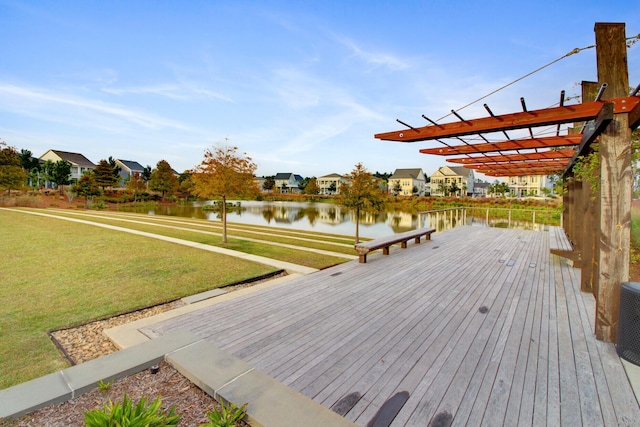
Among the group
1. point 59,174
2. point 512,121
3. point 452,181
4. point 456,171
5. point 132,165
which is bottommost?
point 512,121

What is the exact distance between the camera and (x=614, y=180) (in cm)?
281

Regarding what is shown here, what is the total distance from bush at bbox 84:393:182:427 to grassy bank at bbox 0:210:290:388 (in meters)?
1.54

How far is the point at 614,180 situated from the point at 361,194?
9.88 m

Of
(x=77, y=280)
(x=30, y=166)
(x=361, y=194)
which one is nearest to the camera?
(x=77, y=280)

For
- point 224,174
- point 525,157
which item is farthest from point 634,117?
point 224,174

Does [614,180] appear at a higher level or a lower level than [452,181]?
lower

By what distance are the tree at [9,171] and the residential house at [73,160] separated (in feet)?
108

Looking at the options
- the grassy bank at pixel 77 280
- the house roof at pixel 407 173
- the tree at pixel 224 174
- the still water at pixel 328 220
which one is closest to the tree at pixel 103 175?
the still water at pixel 328 220

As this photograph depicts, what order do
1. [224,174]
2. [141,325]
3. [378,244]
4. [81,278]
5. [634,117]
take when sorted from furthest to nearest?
1. [224,174]
2. [378,244]
3. [81,278]
4. [141,325]
5. [634,117]

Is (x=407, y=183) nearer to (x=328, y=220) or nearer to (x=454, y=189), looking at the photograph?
(x=454, y=189)

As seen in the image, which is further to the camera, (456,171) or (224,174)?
(456,171)

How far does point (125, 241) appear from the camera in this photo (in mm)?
9414

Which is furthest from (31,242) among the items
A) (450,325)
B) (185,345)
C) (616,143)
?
(616,143)

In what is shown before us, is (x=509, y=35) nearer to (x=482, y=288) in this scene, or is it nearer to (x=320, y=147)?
(x=482, y=288)
